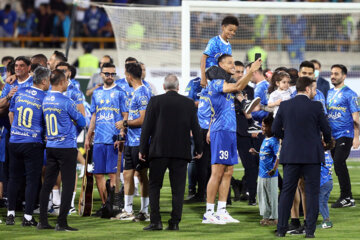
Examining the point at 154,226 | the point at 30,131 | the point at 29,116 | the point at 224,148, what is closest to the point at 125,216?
the point at 154,226

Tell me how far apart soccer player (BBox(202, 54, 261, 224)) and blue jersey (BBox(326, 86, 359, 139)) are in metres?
2.37

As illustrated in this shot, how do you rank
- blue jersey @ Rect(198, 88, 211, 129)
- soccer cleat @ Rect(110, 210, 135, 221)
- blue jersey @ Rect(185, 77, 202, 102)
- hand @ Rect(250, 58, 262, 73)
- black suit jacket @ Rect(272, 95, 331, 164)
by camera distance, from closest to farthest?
black suit jacket @ Rect(272, 95, 331, 164) → hand @ Rect(250, 58, 262, 73) → soccer cleat @ Rect(110, 210, 135, 221) → blue jersey @ Rect(198, 88, 211, 129) → blue jersey @ Rect(185, 77, 202, 102)

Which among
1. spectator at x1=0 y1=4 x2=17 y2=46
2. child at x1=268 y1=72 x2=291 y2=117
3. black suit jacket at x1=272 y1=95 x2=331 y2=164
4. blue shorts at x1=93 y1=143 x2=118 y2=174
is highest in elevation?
spectator at x1=0 y1=4 x2=17 y2=46

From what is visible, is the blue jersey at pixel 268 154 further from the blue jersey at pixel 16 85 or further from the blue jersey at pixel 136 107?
the blue jersey at pixel 16 85

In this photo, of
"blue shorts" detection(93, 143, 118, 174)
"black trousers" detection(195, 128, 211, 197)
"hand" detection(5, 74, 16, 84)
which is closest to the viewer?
"blue shorts" detection(93, 143, 118, 174)

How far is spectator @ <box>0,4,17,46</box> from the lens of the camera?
28.7 m

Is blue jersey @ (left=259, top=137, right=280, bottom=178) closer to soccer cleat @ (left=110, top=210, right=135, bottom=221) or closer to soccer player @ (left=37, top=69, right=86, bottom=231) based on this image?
soccer cleat @ (left=110, top=210, right=135, bottom=221)

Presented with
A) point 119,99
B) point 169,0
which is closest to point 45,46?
point 169,0

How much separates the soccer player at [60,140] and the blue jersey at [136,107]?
2.97 ft

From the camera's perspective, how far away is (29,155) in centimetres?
1024

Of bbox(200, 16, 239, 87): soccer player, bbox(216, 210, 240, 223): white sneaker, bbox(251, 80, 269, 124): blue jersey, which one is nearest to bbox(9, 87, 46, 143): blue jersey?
bbox(216, 210, 240, 223): white sneaker

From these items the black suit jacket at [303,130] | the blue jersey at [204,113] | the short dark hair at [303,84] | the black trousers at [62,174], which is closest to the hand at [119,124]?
the black trousers at [62,174]

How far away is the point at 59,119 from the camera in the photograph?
9.91 m

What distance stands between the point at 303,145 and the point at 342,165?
11.3 ft
